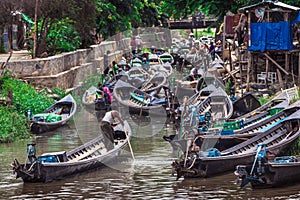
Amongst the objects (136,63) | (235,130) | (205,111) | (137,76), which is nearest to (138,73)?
(137,76)

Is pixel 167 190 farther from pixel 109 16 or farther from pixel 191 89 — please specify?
pixel 109 16

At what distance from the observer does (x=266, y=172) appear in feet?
47.1

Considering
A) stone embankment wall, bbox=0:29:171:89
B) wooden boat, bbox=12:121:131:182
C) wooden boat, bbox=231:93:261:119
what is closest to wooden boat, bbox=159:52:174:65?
stone embankment wall, bbox=0:29:171:89

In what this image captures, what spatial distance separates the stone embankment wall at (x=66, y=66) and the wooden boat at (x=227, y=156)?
11.8 m

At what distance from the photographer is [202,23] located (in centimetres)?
6328

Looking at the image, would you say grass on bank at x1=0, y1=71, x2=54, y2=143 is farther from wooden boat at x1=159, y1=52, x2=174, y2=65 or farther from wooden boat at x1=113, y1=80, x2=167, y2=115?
wooden boat at x1=159, y1=52, x2=174, y2=65

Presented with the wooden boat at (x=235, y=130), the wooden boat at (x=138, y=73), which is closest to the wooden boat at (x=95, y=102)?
the wooden boat at (x=138, y=73)

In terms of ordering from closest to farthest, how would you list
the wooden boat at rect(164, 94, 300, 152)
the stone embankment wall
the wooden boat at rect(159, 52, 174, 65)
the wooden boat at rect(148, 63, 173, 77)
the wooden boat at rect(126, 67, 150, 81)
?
the wooden boat at rect(164, 94, 300, 152) → the stone embankment wall → the wooden boat at rect(126, 67, 150, 81) → the wooden boat at rect(148, 63, 173, 77) → the wooden boat at rect(159, 52, 174, 65)

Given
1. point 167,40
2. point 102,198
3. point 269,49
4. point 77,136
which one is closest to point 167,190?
point 102,198

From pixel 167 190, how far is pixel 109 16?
2618 centimetres

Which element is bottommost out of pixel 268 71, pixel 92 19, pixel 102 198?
pixel 102 198

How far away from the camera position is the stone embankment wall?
26.8m

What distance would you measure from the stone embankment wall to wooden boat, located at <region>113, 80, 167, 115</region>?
245 centimetres

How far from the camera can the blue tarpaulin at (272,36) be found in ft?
79.6
